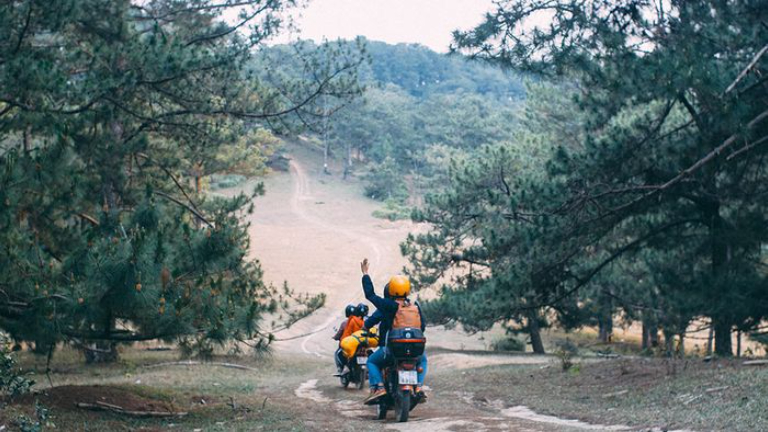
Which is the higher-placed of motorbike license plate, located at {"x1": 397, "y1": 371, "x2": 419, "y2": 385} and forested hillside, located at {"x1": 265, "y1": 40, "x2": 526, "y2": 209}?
forested hillside, located at {"x1": 265, "y1": 40, "x2": 526, "y2": 209}

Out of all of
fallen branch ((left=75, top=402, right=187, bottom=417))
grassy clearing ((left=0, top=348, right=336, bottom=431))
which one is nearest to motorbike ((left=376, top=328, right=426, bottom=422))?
grassy clearing ((left=0, top=348, right=336, bottom=431))

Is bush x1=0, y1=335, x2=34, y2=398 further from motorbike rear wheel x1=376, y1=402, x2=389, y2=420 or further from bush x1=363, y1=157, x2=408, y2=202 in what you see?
bush x1=363, y1=157, x2=408, y2=202

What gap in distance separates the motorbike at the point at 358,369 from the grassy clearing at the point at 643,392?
1560 millimetres

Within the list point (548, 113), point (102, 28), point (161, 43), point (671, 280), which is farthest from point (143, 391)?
point (548, 113)

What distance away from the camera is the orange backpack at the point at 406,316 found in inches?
327

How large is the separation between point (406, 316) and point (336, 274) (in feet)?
127

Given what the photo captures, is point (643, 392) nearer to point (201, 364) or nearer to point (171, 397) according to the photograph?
point (171, 397)

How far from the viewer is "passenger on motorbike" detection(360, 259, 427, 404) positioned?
27.2ft

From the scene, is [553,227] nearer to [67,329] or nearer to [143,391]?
[143,391]

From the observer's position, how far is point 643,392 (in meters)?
10.1

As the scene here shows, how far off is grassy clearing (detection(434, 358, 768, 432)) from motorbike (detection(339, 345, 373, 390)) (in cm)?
156

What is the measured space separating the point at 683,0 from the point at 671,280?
5205 millimetres

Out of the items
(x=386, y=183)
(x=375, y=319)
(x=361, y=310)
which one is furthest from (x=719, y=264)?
(x=386, y=183)

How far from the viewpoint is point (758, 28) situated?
10703 millimetres
